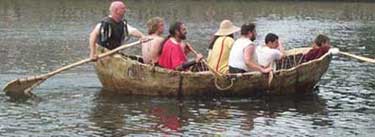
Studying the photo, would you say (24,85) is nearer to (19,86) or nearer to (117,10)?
(19,86)

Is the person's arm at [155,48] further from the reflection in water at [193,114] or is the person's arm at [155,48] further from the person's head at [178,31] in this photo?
the reflection in water at [193,114]

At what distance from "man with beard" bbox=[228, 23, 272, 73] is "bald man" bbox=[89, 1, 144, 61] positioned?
5.94 feet

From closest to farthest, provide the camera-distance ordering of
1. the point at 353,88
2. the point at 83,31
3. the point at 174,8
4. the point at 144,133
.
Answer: the point at 144,133
the point at 353,88
the point at 83,31
the point at 174,8

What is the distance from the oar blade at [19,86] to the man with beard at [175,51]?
8.18 ft

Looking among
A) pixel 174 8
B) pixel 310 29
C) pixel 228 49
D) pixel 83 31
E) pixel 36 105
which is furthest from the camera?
pixel 174 8

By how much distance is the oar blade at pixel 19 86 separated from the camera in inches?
654

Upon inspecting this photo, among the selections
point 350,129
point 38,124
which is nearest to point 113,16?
point 38,124

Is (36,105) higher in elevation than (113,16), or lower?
lower

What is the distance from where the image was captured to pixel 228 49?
16609mm

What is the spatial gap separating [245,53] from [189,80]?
115cm

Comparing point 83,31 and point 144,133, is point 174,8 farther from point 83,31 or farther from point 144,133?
point 144,133

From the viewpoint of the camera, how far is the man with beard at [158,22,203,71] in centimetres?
1633

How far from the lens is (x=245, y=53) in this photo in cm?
1616

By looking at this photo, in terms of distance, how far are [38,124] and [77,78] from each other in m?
5.30
